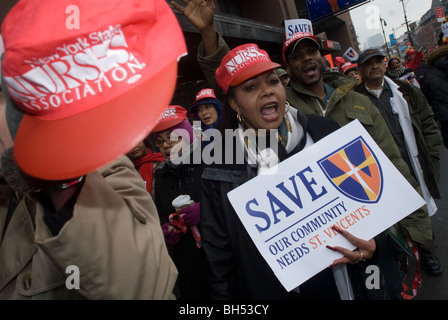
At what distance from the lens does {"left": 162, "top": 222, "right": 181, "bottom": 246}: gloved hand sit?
7.80 feet

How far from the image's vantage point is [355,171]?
4.89 feet

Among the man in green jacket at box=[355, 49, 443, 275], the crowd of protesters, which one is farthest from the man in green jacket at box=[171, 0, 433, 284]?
the man in green jacket at box=[355, 49, 443, 275]

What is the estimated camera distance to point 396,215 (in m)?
1.45

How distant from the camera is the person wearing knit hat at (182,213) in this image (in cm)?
238

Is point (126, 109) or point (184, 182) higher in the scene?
point (126, 109)

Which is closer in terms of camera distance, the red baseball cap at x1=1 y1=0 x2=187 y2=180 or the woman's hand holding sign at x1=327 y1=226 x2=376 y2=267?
the red baseball cap at x1=1 y1=0 x2=187 y2=180

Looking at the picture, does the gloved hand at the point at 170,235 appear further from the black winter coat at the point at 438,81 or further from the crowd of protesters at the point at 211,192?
the black winter coat at the point at 438,81

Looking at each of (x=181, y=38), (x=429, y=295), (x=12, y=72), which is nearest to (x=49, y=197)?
(x=12, y=72)

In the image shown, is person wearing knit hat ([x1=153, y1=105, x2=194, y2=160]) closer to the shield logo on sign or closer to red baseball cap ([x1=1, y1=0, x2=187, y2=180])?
the shield logo on sign

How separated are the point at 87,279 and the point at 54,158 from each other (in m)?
0.33

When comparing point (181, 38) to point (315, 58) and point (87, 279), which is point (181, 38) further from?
point (315, 58)

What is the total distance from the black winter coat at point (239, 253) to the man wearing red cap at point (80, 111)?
79 centimetres

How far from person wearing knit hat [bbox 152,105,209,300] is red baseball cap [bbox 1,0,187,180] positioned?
161cm

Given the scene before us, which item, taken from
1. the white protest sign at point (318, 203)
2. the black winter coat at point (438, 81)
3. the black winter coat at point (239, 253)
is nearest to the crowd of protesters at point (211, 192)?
the black winter coat at point (239, 253)
